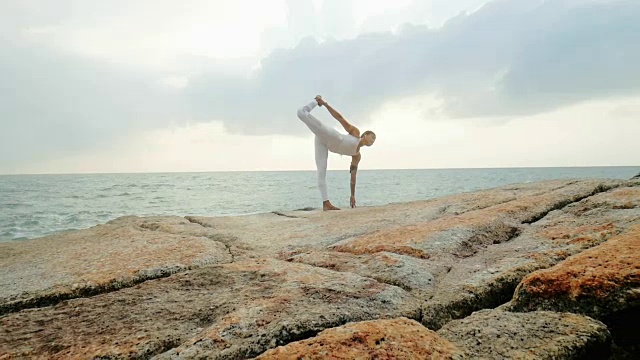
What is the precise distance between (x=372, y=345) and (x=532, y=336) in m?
0.70

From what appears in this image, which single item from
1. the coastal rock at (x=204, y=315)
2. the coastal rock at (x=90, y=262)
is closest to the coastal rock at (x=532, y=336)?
the coastal rock at (x=204, y=315)

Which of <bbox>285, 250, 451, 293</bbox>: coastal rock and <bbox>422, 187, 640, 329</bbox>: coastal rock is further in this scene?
<bbox>285, 250, 451, 293</bbox>: coastal rock

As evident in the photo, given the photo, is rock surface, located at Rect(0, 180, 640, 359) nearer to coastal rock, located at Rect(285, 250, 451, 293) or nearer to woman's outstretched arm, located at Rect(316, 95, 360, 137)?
coastal rock, located at Rect(285, 250, 451, 293)

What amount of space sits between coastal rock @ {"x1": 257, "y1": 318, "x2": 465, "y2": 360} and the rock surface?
0.14m

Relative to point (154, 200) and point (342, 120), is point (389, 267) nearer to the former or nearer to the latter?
point (342, 120)

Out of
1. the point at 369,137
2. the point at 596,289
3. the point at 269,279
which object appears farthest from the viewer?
the point at 369,137

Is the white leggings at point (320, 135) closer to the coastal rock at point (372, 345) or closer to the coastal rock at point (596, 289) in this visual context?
the coastal rock at point (596, 289)

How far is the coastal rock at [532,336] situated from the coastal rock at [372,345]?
14 centimetres

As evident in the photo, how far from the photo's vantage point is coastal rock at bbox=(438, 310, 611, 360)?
153 centimetres

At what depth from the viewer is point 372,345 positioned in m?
1.51

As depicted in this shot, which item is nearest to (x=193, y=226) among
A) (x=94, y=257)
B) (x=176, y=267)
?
(x=94, y=257)

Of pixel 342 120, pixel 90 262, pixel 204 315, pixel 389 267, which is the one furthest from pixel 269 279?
pixel 342 120

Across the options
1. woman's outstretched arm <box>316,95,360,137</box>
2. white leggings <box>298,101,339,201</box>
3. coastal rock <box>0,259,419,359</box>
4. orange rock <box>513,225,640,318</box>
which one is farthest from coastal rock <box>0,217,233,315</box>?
woman's outstretched arm <box>316,95,360,137</box>

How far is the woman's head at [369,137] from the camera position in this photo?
7.68 meters
